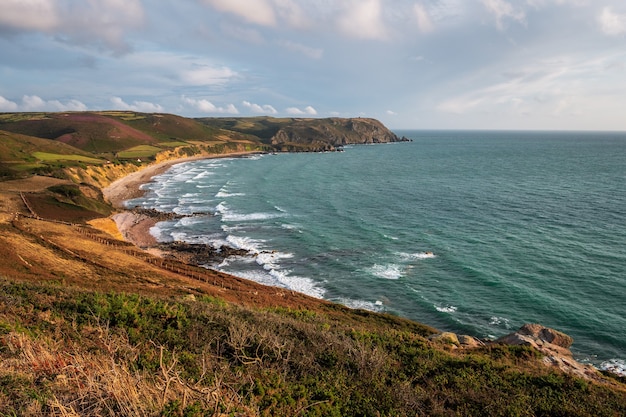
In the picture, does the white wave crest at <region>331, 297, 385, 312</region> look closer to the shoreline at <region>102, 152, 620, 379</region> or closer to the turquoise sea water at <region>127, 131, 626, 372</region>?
the turquoise sea water at <region>127, 131, 626, 372</region>

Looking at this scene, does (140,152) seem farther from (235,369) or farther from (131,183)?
(235,369)

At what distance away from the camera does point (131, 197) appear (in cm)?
7831

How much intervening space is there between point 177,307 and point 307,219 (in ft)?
148

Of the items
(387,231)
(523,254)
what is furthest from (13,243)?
(523,254)

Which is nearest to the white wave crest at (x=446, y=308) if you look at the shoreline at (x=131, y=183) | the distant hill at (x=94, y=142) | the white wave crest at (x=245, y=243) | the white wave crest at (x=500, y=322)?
the white wave crest at (x=500, y=322)

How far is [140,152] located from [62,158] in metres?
46.2

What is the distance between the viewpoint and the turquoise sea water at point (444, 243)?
3228cm

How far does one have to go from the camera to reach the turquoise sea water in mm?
32281

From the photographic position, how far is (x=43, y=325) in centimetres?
1200

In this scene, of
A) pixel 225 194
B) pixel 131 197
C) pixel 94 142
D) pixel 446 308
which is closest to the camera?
pixel 446 308

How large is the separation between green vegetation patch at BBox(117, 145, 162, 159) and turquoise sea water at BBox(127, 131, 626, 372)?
35.8 meters

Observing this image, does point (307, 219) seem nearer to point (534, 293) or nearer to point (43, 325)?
point (534, 293)

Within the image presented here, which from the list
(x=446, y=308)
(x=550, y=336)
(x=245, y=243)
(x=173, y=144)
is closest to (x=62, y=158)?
(x=245, y=243)

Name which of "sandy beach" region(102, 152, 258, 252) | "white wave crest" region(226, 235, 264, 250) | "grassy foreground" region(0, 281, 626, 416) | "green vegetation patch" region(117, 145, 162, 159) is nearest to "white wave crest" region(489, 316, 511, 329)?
"grassy foreground" region(0, 281, 626, 416)
